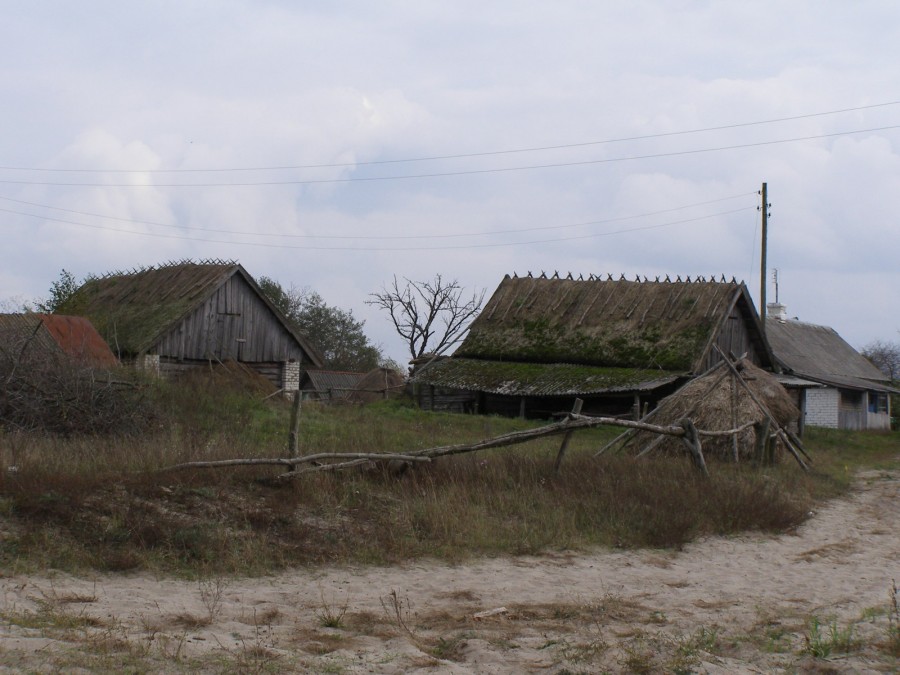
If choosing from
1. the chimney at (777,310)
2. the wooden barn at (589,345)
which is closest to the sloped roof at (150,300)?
the wooden barn at (589,345)

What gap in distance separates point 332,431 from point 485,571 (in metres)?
7.78

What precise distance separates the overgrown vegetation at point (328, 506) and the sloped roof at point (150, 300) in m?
12.8

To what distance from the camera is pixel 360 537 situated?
29.3ft

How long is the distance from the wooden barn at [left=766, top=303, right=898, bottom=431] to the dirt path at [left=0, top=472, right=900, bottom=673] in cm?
2386

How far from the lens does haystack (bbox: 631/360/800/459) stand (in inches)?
609

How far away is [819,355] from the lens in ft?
132

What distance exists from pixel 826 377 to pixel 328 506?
31.6m

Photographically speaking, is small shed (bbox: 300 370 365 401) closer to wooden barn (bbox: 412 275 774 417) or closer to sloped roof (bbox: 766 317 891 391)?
wooden barn (bbox: 412 275 774 417)

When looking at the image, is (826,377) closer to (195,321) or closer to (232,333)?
(232,333)

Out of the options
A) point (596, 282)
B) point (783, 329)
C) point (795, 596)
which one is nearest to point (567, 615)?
point (795, 596)

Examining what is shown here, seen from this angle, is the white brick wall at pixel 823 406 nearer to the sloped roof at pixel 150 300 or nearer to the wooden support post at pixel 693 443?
the sloped roof at pixel 150 300

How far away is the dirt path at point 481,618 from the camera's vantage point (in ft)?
17.4

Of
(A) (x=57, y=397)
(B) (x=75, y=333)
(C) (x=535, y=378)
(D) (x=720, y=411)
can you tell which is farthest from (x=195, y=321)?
(D) (x=720, y=411)

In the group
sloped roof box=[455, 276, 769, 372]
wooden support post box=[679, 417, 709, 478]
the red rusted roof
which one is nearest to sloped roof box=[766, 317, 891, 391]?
sloped roof box=[455, 276, 769, 372]
